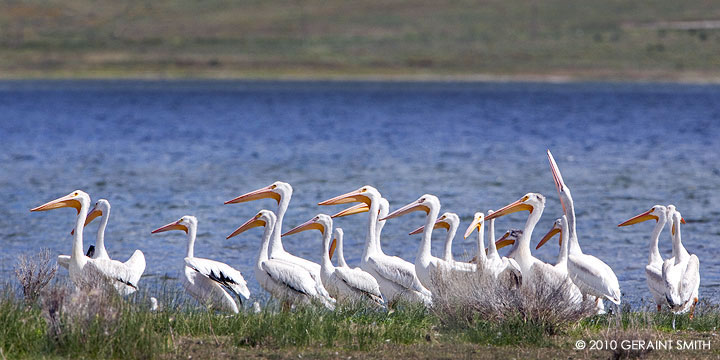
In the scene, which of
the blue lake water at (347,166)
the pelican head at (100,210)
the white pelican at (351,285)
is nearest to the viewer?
the white pelican at (351,285)

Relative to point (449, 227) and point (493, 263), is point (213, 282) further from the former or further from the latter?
point (493, 263)

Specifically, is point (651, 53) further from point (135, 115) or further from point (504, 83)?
point (135, 115)

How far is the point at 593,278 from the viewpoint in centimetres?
928

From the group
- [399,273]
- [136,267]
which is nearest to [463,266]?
[399,273]

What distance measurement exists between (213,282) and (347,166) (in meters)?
15.5

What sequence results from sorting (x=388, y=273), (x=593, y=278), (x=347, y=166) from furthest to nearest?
(x=347, y=166) < (x=388, y=273) < (x=593, y=278)

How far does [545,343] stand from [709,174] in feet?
Result: 56.4

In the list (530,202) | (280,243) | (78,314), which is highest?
(78,314)

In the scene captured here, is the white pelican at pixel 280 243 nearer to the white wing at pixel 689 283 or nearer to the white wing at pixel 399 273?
the white wing at pixel 399 273

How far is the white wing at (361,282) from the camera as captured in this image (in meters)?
9.53

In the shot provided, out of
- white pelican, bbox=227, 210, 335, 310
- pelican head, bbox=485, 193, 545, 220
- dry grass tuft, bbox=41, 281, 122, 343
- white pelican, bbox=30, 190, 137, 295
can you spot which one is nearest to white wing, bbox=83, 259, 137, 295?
white pelican, bbox=30, 190, 137, 295

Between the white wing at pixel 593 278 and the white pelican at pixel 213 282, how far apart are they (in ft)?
10.1

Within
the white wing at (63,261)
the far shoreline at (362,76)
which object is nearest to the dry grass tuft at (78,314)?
the white wing at (63,261)

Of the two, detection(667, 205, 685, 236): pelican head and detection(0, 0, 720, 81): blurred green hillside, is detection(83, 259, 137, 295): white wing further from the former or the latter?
detection(0, 0, 720, 81): blurred green hillside
